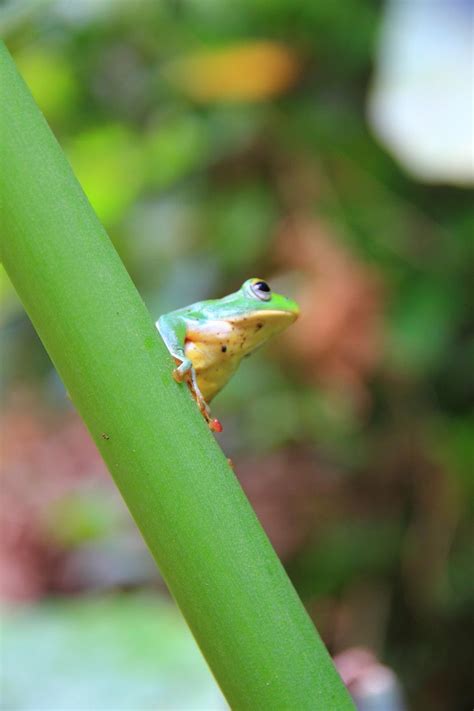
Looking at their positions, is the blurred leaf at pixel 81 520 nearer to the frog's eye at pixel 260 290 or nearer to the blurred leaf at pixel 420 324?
the blurred leaf at pixel 420 324

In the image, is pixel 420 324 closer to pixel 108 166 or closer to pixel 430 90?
pixel 430 90

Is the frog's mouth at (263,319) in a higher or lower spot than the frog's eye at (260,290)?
lower

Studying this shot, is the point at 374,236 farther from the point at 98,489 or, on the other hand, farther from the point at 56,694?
the point at 56,694

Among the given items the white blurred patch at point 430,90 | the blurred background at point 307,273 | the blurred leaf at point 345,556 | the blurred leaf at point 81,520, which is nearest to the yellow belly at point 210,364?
the white blurred patch at point 430,90

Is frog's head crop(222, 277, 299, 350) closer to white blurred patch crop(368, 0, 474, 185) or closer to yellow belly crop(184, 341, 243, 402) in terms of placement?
yellow belly crop(184, 341, 243, 402)

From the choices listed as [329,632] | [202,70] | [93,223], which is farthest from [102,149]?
[93,223]

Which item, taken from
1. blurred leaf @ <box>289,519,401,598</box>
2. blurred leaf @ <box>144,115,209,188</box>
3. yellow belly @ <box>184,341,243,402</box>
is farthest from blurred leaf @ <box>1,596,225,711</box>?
blurred leaf @ <box>144,115,209,188</box>
